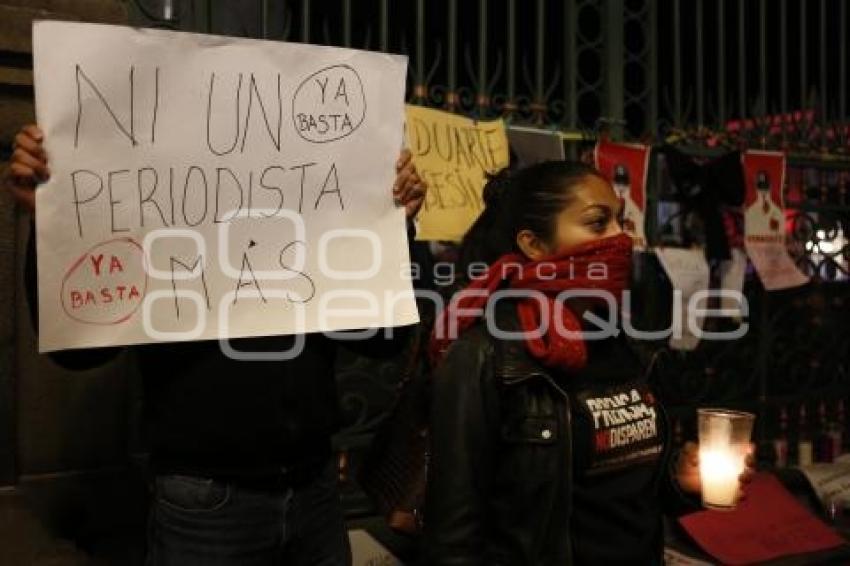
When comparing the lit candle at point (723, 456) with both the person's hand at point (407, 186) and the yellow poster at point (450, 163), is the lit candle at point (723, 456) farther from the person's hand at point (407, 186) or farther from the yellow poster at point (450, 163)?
the yellow poster at point (450, 163)

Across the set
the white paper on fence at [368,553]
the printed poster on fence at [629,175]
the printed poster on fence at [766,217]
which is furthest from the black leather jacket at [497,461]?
the printed poster on fence at [766,217]

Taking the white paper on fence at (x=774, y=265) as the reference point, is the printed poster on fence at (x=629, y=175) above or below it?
above

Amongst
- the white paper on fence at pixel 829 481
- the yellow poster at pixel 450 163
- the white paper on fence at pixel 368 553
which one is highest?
the yellow poster at pixel 450 163

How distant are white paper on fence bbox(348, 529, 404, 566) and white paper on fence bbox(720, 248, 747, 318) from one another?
7.76ft

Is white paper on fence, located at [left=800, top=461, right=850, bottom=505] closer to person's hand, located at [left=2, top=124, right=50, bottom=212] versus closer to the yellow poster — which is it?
the yellow poster

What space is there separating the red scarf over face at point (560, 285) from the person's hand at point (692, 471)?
630 millimetres

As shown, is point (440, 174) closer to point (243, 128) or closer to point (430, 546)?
point (243, 128)

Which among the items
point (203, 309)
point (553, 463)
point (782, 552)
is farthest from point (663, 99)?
point (203, 309)

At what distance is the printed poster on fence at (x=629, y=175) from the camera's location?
3852mm

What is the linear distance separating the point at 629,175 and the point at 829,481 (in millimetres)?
1918

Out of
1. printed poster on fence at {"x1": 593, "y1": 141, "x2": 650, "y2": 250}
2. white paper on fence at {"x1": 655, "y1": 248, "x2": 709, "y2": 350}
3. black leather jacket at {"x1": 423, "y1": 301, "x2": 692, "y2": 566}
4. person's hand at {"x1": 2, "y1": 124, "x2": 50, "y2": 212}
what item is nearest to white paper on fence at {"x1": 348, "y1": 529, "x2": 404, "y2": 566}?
black leather jacket at {"x1": 423, "y1": 301, "x2": 692, "y2": 566}

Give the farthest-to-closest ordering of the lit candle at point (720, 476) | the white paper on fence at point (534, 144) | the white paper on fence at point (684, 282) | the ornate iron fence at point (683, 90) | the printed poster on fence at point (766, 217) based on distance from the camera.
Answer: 1. the printed poster on fence at point (766, 217)
2. the white paper on fence at point (684, 282)
3. the white paper on fence at point (534, 144)
4. the ornate iron fence at point (683, 90)
5. the lit candle at point (720, 476)

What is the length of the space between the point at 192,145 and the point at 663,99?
10.1 feet

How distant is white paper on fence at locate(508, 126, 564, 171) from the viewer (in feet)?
11.9
